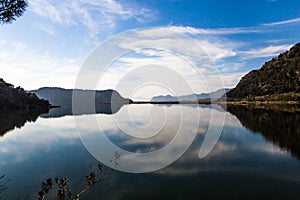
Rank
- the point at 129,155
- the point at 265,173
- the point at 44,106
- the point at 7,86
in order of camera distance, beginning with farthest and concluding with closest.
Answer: the point at 44,106
the point at 7,86
the point at 129,155
the point at 265,173

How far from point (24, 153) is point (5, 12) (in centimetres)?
1876

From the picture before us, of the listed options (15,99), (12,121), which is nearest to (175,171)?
(12,121)

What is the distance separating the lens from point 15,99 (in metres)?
123

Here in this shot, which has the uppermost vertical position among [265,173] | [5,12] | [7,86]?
[7,86]

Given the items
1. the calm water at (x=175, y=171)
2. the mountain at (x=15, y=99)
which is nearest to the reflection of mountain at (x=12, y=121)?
the calm water at (x=175, y=171)

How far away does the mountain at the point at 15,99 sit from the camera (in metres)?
117

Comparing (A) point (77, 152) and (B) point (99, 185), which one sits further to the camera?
(A) point (77, 152)

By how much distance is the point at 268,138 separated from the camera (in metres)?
29.5

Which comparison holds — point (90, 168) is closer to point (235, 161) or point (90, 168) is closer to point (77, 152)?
point (77, 152)

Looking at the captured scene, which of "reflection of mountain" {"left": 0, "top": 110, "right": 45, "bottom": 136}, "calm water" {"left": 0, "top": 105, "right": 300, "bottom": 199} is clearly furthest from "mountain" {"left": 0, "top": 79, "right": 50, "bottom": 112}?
"calm water" {"left": 0, "top": 105, "right": 300, "bottom": 199}

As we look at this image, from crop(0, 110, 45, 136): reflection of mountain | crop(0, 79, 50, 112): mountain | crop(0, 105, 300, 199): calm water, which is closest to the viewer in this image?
crop(0, 105, 300, 199): calm water

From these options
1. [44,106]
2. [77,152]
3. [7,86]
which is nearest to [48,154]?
→ [77,152]

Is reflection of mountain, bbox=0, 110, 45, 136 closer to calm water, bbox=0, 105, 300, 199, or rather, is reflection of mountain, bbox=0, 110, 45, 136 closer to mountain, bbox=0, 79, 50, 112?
calm water, bbox=0, 105, 300, 199

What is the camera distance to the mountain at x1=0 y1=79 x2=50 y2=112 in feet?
382
